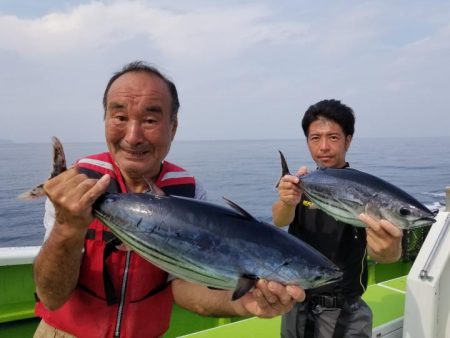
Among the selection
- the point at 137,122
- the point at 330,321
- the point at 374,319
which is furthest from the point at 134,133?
the point at 374,319

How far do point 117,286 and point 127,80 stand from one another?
1.23m

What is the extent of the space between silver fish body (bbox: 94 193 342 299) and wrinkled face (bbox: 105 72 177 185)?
1.44ft

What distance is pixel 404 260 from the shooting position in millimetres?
7035

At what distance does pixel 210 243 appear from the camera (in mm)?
1622

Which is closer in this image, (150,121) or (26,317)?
(150,121)

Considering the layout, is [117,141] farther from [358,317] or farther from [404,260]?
[404,260]

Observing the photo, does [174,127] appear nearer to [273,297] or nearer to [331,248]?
[273,297]

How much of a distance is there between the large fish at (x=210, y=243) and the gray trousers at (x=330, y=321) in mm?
1881

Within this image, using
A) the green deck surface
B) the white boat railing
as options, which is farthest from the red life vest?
the white boat railing

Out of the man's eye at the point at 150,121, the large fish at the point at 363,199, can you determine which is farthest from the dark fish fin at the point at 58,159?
the large fish at the point at 363,199

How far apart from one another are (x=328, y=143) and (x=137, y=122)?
77.2 inches

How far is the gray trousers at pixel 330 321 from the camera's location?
10.9 ft

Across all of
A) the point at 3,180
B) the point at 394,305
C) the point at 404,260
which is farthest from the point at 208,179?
the point at 394,305

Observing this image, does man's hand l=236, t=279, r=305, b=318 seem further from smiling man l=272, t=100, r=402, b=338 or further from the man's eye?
smiling man l=272, t=100, r=402, b=338
